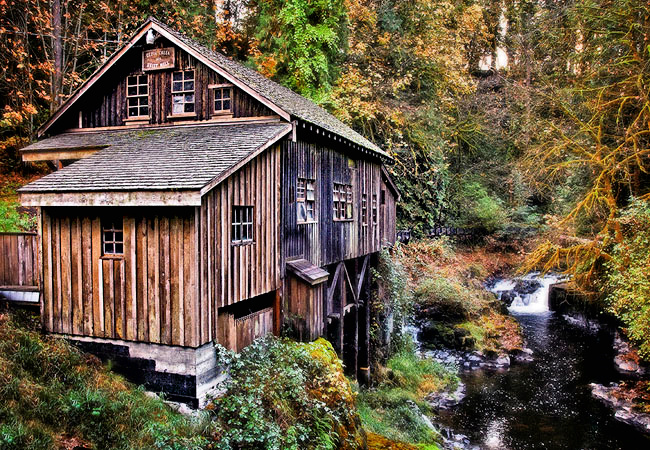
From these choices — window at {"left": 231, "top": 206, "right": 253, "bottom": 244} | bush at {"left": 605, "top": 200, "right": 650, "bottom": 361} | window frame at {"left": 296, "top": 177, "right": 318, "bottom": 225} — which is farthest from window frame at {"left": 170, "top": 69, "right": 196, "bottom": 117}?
bush at {"left": 605, "top": 200, "right": 650, "bottom": 361}

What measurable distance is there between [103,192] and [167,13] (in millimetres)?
15323

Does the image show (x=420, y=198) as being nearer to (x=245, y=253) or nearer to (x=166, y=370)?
(x=245, y=253)

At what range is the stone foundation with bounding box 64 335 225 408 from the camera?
7660 mm

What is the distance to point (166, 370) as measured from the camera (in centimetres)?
781

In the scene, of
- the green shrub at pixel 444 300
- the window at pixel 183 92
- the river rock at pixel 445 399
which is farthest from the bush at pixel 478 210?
the window at pixel 183 92

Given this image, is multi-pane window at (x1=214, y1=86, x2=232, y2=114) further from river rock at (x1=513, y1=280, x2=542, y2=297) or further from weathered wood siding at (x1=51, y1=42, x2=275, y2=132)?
river rock at (x1=513, y1=280, x2=542, y2=297)

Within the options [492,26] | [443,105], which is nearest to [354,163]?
[443,105]

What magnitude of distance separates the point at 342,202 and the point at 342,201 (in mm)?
42

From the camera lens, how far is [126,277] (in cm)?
812

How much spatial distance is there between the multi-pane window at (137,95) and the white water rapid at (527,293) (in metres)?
21.5

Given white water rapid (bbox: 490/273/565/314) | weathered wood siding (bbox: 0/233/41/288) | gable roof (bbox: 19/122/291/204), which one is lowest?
white water rapid (bbox: 490/273/565/314)

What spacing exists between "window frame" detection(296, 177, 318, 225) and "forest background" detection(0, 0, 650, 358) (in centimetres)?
874

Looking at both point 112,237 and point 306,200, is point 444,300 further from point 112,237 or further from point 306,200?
point 112,237

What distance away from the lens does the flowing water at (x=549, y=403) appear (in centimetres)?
1268
